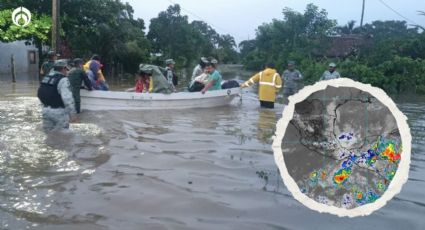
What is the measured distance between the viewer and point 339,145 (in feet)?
8.68

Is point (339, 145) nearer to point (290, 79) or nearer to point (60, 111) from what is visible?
point (60, 111)

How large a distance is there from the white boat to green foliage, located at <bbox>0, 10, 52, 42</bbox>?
13.6 m

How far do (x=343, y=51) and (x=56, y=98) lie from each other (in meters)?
33.1

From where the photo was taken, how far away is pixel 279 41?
44969mm

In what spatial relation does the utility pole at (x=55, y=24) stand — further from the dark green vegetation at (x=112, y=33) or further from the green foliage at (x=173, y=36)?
the green foliage at (x=173, y=36)

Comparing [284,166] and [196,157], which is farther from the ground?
[284,166]

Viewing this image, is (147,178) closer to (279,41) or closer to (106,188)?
(106,188)

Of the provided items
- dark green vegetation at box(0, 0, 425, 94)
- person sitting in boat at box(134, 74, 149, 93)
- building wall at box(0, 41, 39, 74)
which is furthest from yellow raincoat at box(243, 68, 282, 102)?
building wall at box(0, 41, 39, 74)

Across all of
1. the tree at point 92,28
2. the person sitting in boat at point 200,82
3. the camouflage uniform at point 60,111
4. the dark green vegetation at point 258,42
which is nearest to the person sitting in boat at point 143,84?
the person sitting in boat at point 200,82

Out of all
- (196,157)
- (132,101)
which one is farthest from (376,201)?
(132,101)

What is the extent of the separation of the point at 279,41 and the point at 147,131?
37161 mm

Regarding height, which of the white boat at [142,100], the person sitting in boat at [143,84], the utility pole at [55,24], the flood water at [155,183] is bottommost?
the flood water at [155,183]

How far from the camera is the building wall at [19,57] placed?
3172 centimetres

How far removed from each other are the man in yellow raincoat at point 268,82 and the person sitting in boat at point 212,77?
3.24ft
